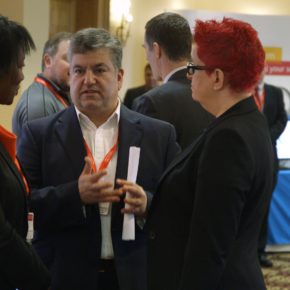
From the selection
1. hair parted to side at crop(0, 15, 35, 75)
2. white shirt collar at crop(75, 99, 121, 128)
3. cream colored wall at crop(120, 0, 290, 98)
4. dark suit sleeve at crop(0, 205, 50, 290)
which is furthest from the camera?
cream colored wall at crop(120, 0, 290, 98)

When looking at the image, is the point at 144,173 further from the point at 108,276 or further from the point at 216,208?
the point at 216,208

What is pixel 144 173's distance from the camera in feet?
6.73

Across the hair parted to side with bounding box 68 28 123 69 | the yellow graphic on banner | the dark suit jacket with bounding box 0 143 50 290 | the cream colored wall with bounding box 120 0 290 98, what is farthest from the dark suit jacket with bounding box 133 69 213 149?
the yellow graphic on banner

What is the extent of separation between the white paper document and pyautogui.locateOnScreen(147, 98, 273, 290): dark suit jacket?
168 mm

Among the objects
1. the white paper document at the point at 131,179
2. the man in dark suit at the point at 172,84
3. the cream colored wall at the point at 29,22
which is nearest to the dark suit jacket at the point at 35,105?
the man in dark suit at the point at 172,84

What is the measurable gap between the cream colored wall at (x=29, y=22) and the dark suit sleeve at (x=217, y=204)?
3.45 meters

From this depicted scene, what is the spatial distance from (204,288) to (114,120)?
2.46 ft

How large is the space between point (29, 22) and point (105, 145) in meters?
3.12

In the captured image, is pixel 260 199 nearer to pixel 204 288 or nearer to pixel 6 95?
pixel 204 288

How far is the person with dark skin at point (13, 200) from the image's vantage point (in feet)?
5.10

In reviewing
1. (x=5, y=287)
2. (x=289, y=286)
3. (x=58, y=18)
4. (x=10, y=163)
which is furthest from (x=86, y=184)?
(x=58, y=18)

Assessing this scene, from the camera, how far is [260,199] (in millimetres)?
1646

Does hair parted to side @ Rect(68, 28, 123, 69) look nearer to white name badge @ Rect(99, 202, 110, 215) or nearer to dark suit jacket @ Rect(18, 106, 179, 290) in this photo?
dark suit jacket @ Rect(18, 106, 179, 290)

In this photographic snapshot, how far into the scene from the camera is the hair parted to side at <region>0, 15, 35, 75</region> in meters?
1.64
